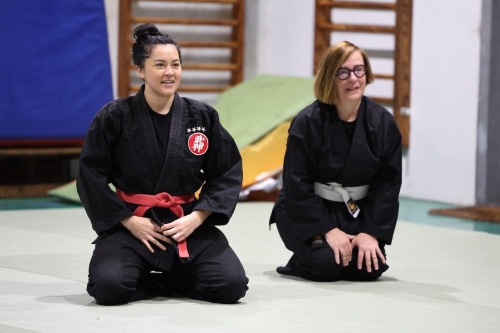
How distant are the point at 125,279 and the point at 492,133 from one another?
11.4 ft

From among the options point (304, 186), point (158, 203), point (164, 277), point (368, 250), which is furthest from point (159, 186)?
point (368, 250)

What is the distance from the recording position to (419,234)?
4.86 metres

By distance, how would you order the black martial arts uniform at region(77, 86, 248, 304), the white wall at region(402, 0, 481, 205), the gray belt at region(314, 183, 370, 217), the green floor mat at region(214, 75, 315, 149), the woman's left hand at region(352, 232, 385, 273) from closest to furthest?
1. the black martial arts uniform at region(77, 86, 248, 304)
2. the woman's left hand at region(352, 232, 385, 273)
3. the gray belt at region(314, 183, 370, 217)
4. the white wall at region(402, 0, 481, 205)
5. the green floor mat at region(214, 75, 315, 149)

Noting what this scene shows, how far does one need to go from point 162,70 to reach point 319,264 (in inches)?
37.6

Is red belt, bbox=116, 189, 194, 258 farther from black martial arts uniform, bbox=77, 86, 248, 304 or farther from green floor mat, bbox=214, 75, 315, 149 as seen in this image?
green floor mat, bbox=214, 75, 315, 149

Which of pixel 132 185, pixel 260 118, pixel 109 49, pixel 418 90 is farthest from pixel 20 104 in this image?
pixel 132 185

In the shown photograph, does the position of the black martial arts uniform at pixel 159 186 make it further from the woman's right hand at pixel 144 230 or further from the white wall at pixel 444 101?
the white wall at pixel 444 101

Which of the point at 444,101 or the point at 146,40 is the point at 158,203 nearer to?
the point at 146,40

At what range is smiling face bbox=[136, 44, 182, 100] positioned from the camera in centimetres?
313

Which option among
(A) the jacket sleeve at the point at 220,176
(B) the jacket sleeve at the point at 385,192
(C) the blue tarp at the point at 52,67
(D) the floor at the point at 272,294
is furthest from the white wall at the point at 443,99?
(A) the jacket sleeve at the point at 220,176

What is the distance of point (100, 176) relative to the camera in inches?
123

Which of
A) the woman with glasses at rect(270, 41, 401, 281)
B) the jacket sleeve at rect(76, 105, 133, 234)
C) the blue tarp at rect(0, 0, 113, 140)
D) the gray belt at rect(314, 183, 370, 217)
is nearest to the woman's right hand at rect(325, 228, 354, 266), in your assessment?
the woman with glasses at rect(270, 41, 401, 281)

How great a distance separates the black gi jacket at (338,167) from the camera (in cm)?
352

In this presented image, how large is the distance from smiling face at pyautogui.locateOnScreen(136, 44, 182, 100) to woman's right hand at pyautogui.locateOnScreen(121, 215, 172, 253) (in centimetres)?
43
